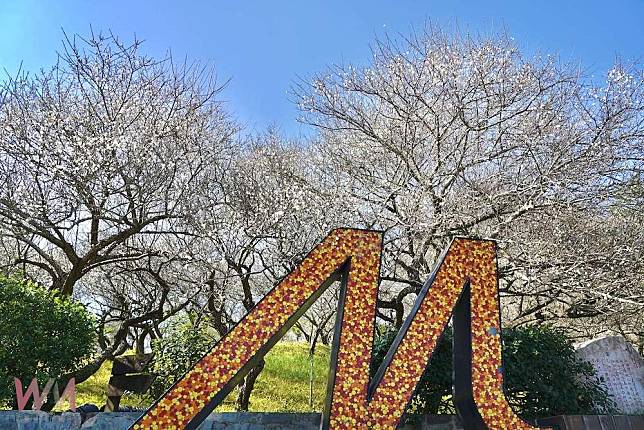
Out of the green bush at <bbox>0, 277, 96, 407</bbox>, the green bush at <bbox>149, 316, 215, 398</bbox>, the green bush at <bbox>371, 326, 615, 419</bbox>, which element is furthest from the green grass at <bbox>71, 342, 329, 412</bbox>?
the green bush at <bbox>371, 326, 615, 419</bbox>

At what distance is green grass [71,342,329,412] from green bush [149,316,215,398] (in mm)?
962

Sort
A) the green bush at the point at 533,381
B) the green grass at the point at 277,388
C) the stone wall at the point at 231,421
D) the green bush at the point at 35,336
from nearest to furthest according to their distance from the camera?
the stone wall at the point at 231,421, the green bush at the point at 35,336, the green bush at the point at 533,381, the green grass at the point at 277,388

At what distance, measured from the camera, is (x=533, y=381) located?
7.83 m

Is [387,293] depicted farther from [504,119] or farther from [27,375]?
[27,375]

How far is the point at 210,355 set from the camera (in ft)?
15.1

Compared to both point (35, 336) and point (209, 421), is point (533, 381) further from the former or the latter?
point (35, 336)

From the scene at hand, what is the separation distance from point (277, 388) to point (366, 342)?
31.0 feet

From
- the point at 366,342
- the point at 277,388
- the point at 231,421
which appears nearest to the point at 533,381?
the point at 366,342

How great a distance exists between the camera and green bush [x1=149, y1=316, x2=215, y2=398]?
10617mm

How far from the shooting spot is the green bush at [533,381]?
7758 mm

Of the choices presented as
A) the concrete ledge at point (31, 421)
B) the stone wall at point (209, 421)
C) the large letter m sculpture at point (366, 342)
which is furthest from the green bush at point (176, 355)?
the large letter m sculpture at point (366, 342)

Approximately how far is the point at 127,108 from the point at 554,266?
9.24 metres

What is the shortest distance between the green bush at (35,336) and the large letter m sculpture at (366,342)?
14.2 ft

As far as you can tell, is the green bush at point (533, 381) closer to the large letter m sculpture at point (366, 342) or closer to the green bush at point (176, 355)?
the large letter m sculpture at point (366, 342)
